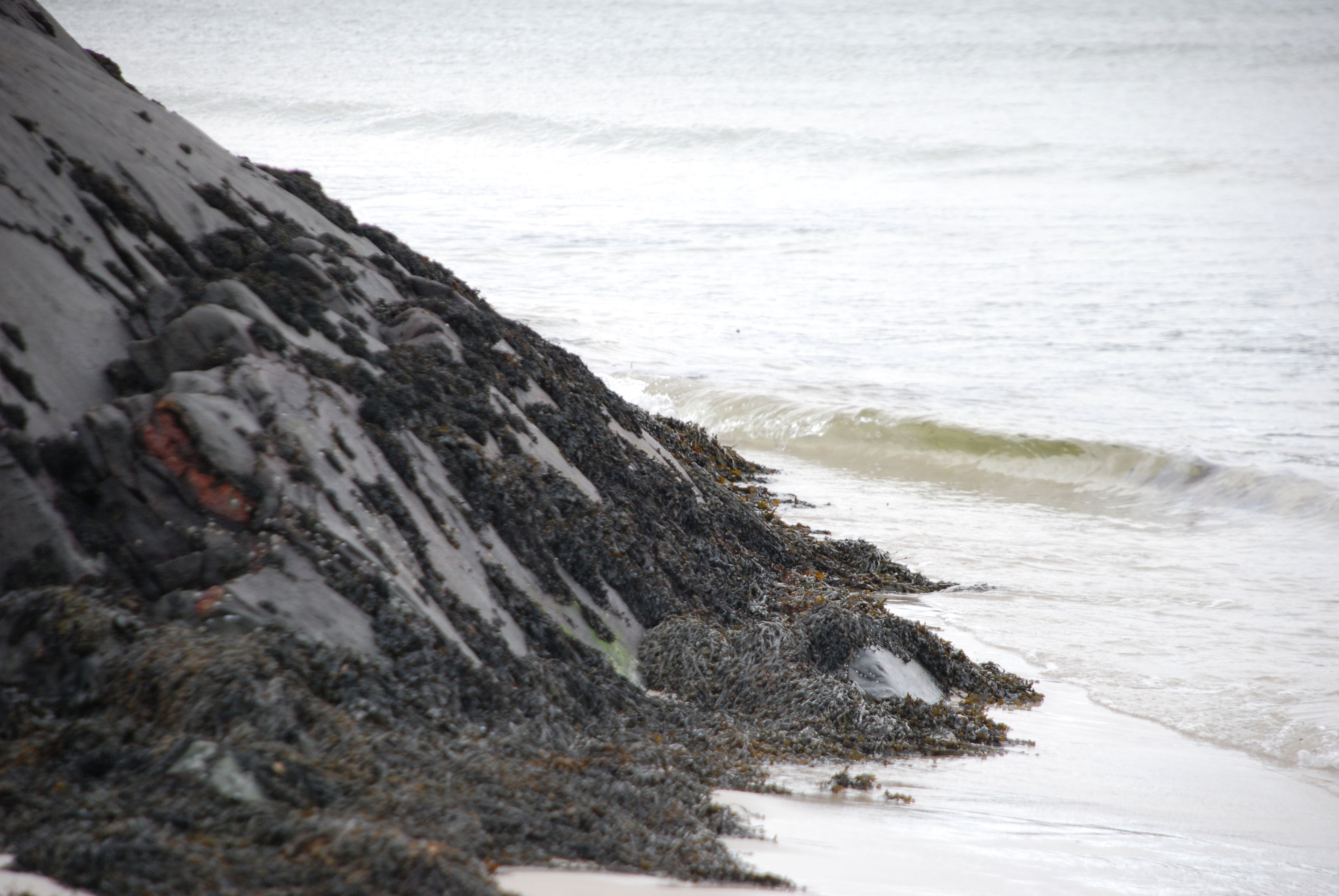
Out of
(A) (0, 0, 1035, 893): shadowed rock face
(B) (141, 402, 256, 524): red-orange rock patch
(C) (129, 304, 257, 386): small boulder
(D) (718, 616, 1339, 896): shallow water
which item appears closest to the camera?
(A) (0, 0, 1035, 893): shadowed rock face

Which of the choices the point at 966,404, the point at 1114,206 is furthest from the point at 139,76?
the point at 966,404

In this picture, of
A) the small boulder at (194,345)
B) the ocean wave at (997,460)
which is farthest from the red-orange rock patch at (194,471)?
the ocean wave at (997,460)

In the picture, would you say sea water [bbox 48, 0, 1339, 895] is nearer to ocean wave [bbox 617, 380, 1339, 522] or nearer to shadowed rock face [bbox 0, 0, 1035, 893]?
ocean wave [bbox 617, 380, 1339, 522]

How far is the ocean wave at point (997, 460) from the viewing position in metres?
10.2

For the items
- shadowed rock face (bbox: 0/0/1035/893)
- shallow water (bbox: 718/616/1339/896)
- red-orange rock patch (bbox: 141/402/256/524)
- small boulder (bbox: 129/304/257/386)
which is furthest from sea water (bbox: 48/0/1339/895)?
small boulder (bbox: 129/304/257/386)

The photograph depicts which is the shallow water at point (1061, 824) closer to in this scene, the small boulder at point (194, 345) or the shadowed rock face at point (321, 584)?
the shadowed rock face at point (321, 584)

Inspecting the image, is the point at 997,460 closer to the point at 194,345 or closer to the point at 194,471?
the point at 194,345

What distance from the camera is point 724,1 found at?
6128 cm

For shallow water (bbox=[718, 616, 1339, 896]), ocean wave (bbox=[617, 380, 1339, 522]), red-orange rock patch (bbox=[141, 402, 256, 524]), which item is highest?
ocean wave (bbox=[617, 380, 1339, 522])

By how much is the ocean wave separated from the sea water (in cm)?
5

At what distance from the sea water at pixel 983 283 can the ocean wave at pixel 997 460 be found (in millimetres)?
47

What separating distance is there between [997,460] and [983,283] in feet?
33.8

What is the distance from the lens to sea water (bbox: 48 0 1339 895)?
5.08 metres

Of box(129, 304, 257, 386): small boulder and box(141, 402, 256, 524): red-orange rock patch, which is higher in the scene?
box(129, 304, 257, 386): small boulder
